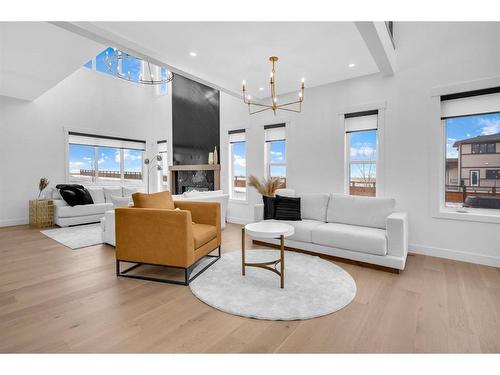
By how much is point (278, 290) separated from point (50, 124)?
698 centimetres

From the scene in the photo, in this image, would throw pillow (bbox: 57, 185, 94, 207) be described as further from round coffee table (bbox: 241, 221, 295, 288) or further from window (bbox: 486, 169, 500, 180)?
window (bbox: 486, 169, 500, 180)

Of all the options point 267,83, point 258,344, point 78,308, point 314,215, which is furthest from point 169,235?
point 267,83

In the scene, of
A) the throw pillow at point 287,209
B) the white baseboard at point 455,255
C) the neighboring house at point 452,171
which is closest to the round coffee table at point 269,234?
the throw pillow at point 287,209

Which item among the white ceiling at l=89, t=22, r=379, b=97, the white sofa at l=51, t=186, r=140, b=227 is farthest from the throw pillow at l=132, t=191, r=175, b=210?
the white sofa at l=51, t=186, r=140, b=227

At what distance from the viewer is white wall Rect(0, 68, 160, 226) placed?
18.6 feet

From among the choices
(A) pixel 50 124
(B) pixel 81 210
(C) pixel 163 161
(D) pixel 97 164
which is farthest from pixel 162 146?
(B) pixel 81 210

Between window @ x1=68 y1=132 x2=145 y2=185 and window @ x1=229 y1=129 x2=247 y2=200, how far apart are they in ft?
12.6

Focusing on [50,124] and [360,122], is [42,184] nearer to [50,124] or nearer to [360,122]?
[50,124]

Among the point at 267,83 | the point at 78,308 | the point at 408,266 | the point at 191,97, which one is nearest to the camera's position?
the point at 78,308

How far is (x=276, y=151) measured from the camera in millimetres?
5426

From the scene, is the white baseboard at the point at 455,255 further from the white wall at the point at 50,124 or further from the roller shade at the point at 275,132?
the white wall at the point at 50,124
